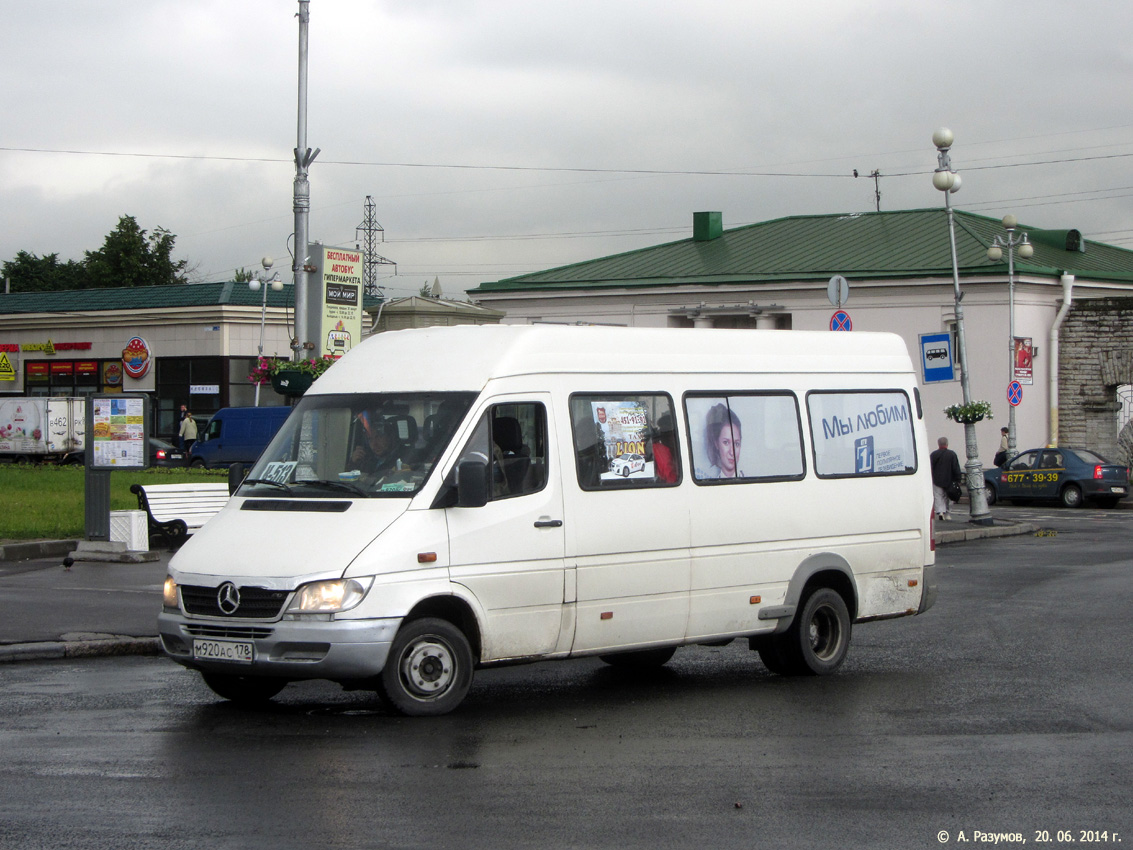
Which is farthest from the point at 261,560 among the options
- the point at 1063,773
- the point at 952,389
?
the point at 952,389

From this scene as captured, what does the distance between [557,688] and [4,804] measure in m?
4.46

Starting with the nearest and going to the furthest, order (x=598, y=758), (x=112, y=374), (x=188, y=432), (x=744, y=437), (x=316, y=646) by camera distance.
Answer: (x=598, y=758)
(x=316, y=646)
(x=744, y=437)
(x=188, y=432)
(x=112, y=374)

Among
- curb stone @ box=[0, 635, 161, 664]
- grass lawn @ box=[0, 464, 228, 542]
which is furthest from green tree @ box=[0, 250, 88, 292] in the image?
curb stone @ box=[0, 635, 161, 664]

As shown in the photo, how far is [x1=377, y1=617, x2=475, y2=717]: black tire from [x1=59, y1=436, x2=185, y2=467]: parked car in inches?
1475

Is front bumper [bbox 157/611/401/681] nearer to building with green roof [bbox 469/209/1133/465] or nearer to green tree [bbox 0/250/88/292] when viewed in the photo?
building with green roof [bbox 469/209/1133/465]

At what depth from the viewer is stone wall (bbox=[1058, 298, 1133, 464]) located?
42438 millimetres

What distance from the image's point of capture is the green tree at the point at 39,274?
98.9 m

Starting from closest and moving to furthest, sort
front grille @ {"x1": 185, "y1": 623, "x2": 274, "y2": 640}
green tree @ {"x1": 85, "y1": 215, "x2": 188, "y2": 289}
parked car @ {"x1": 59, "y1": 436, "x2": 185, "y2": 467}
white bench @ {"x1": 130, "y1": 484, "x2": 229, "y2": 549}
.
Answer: front grille @ {"x1": 185, "y1": 623, "x2": 274, "y2": 640}, white bench @ {"x1": 130, "y1": 484, "x2": 229, "y2": 549}, parked car @ {"x1": 59, "y1": 436, "x2": 185, "y2": 467}, green tree @ {"x1": 85, "y1": 215, "x2": 188, "y2": 289}

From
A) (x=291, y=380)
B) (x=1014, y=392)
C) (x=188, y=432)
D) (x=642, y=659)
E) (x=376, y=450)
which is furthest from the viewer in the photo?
A: (x=188, y=432)

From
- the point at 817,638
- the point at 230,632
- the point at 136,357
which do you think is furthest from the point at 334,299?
the point at 136,357

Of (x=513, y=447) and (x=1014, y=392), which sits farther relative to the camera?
(x=1014, y=392)

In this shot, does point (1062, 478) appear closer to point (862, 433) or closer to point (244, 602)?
point (862, 433)

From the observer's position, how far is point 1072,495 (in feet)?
117

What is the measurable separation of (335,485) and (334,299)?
11118 mm
